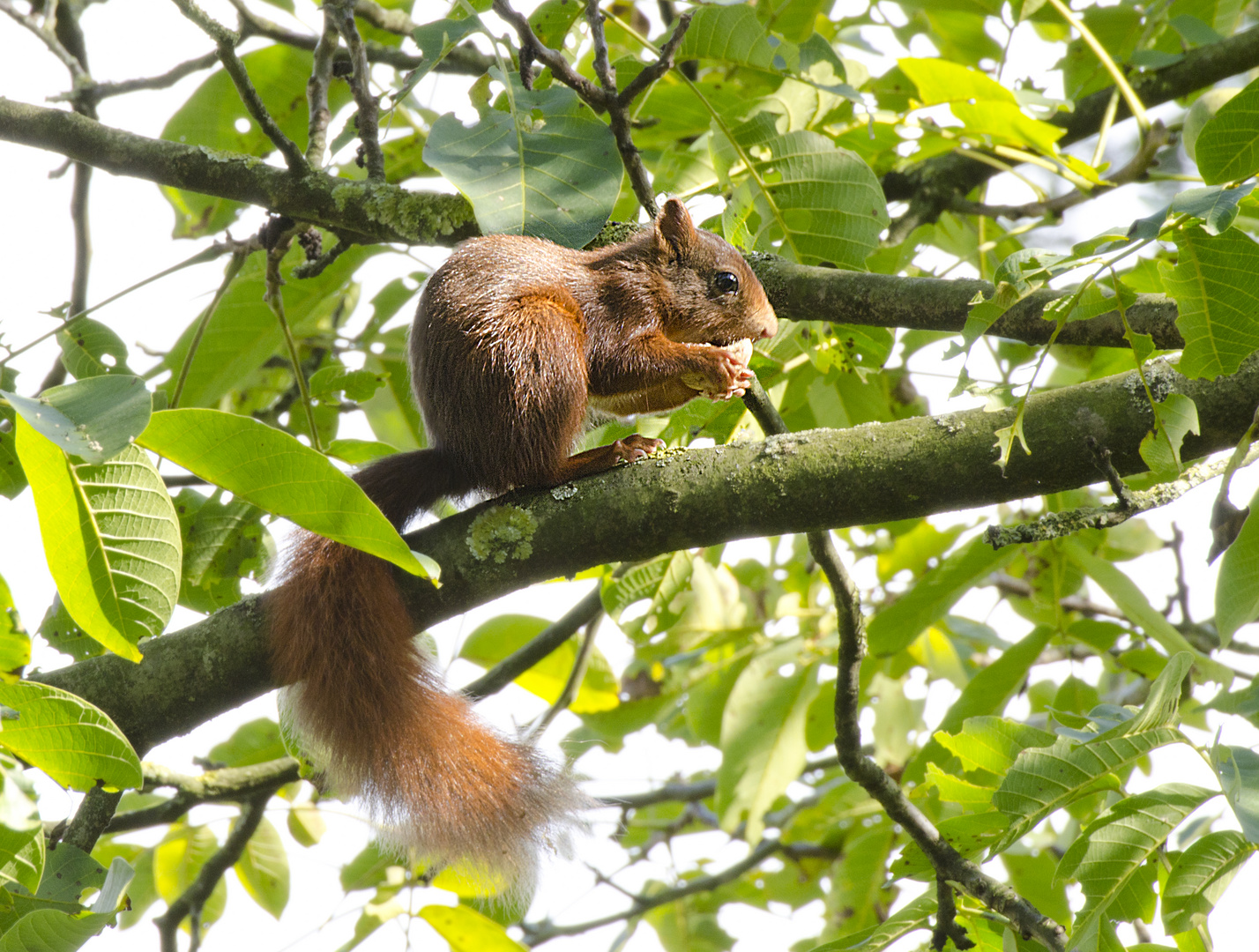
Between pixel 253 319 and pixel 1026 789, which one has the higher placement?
pixel 253 319

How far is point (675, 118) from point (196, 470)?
6.58 ft

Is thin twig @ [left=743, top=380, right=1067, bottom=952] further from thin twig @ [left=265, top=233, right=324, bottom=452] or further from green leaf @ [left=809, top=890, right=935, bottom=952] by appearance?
thin twig @ [left=265, top=233, right=324, bottom=452]

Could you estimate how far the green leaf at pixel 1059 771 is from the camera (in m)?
1.58

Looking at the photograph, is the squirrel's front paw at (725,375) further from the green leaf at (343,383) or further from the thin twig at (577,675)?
the thin twig at (577,675)

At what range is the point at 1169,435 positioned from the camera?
1.69 meters

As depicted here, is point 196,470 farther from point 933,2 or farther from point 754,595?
point 754,595

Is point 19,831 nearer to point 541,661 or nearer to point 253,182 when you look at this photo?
point 253,182

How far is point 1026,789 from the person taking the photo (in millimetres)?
1602

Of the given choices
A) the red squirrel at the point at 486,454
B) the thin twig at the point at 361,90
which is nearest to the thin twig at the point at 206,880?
the red squirrel at the point at 486,454

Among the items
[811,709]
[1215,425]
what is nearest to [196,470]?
[1215,425]

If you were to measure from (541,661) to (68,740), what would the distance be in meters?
2.25

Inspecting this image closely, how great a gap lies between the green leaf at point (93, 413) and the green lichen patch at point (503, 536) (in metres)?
0.77

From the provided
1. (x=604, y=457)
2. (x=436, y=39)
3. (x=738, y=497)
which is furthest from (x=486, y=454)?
(x=436, y=39)

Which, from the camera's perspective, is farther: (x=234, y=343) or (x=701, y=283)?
(x=701, y=283)
